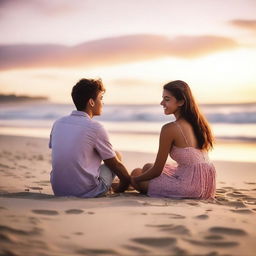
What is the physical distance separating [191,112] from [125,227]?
6.44 feet

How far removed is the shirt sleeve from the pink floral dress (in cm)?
74

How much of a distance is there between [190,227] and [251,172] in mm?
4579

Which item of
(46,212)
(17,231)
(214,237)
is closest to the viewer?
(17,231)

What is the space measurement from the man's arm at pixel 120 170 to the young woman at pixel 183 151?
16 centimetres

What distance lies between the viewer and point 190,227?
3.20 m

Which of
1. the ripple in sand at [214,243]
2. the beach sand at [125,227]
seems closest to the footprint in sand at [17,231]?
the beach sand at [125,227]

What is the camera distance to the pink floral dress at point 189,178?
473 cm

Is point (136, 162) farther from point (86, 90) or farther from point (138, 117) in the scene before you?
point (138, 117)

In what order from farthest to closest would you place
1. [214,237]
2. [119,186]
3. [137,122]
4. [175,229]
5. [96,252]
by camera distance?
[137,122], [119,186], [175,229], [214,237], [96,252]

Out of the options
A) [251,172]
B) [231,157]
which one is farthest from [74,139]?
[231,157]

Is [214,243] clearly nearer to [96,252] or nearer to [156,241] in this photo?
[156,241]

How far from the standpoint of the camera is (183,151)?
473cm

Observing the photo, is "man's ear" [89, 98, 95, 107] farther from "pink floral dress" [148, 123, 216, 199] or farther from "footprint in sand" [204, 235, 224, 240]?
"footprint in sand" [204, 235, 224, 240]

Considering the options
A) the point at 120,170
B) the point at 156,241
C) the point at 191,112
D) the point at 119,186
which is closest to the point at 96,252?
the point at 156,241
